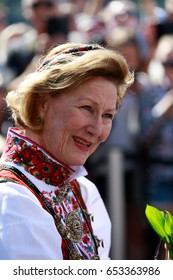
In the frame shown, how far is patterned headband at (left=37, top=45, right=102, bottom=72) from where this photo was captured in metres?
3.19

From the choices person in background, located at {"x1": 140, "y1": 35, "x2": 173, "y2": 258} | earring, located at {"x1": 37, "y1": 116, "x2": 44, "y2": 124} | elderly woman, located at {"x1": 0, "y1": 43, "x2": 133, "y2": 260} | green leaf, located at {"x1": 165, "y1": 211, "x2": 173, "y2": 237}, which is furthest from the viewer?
person in background, located at {"x1": 140, "y1": 35, "x2": 173, "y2": 258}

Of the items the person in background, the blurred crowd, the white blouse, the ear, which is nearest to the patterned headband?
the ear

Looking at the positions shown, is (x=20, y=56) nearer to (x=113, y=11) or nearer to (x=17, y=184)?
(x=113, y=11)

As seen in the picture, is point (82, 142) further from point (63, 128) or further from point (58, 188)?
point (58, 188)

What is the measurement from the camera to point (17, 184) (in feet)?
9.92

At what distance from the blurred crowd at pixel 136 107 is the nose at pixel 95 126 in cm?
268

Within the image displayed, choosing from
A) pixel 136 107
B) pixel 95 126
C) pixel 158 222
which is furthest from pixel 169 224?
pixel 136 107

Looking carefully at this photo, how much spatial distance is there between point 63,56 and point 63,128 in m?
0.29

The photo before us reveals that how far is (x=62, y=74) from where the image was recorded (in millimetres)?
3129

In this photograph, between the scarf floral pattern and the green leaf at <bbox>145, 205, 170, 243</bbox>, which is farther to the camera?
the scarf floral pattern

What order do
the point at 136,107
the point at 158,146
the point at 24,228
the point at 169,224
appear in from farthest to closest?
the point at 136,107
the point at 158,146
the point at 169,224
the point at 24,228

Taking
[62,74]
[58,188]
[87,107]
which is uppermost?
[62,74]

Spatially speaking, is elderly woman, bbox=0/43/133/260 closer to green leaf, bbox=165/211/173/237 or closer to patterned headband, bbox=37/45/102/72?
patterned headband, bbox=37/45/102/72
